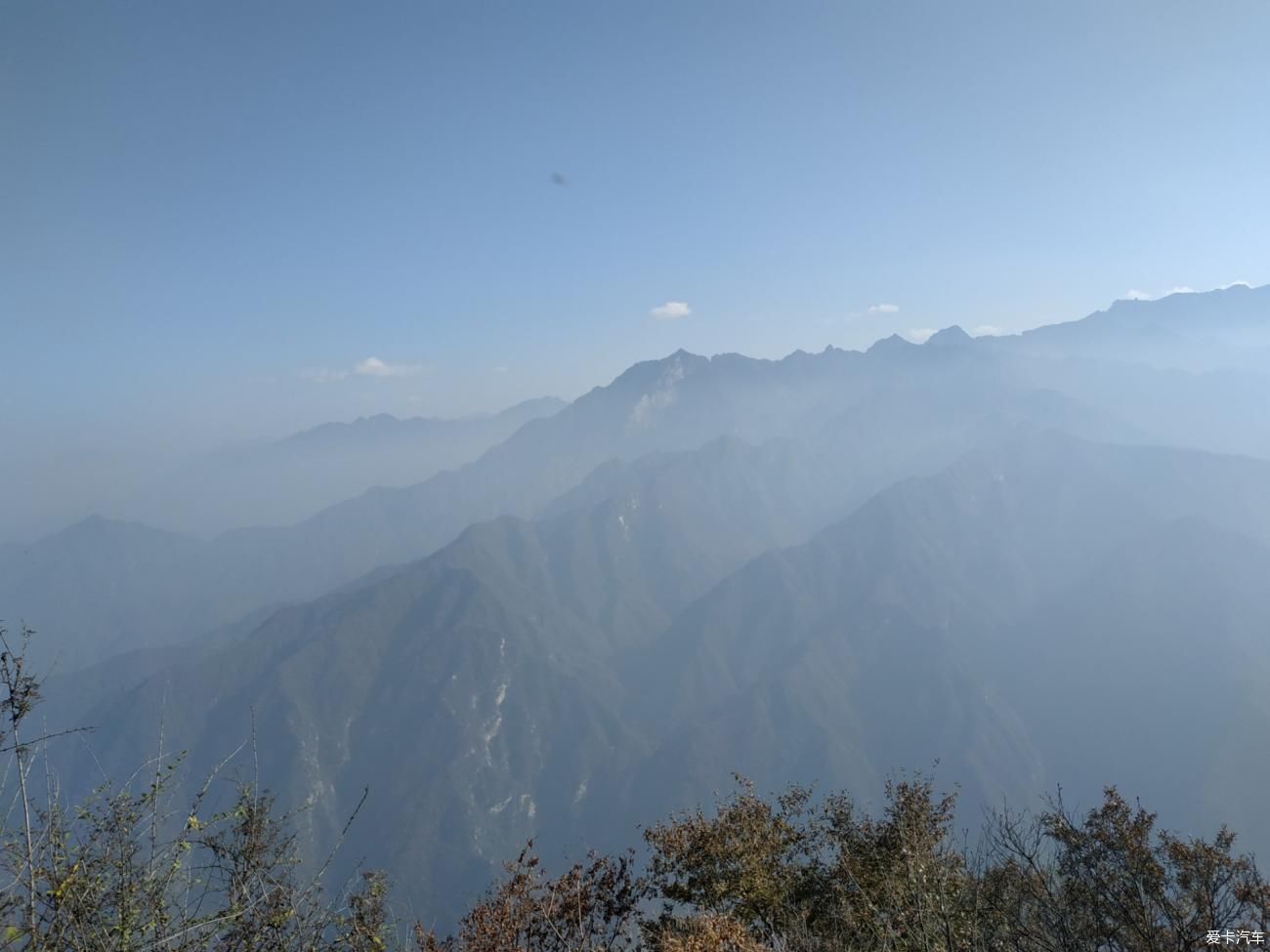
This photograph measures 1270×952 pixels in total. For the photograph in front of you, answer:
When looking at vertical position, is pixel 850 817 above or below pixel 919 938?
below

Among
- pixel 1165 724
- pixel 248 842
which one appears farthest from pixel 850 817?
pixel 1165 724

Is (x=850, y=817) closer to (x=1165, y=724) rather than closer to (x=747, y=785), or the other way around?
(x=747, y=785)

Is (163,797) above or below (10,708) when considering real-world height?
below

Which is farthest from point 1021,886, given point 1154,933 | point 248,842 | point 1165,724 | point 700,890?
point 1165,724

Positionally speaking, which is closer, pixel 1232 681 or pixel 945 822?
pixel 945 822

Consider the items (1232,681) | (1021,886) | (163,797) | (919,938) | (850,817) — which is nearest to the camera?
(163,797)

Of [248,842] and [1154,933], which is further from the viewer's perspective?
[248,842]

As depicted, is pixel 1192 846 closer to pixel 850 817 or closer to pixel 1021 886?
pixel 1021 886

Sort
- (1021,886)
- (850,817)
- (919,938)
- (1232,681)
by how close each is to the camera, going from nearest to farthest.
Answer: (919,938) → (1021,886) → (850,817) → (1232,681)

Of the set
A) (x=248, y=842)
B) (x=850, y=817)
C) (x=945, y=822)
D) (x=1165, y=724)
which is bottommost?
(x=1165, y=724)
